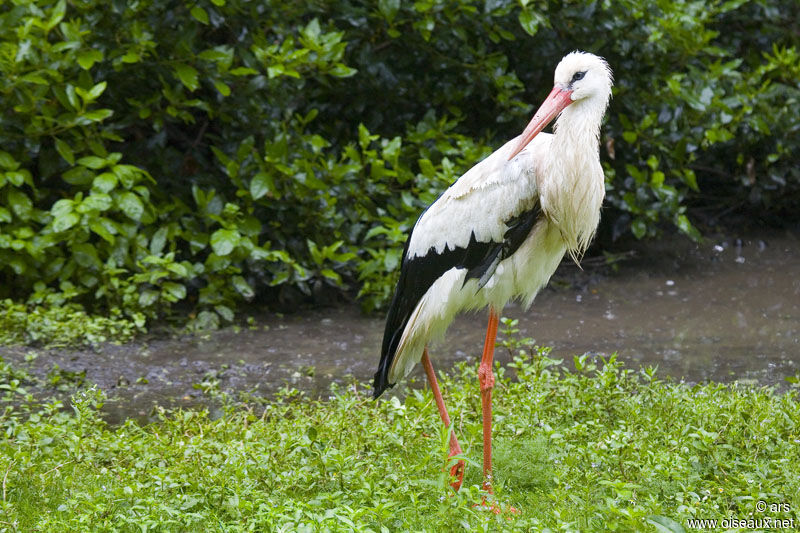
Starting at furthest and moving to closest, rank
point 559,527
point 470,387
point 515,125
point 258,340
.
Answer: point 515,125, point 258,340, point 470,387, point 559,527

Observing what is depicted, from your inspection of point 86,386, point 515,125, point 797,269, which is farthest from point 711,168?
point 86,386

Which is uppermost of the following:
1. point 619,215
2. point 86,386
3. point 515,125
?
point 515,125

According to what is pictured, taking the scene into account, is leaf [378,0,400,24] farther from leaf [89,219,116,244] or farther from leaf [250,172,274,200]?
leaf [89,219,116,244]

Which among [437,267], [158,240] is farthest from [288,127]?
[437,267]

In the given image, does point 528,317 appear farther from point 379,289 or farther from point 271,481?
point 271,481

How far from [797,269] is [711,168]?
3.84 feet

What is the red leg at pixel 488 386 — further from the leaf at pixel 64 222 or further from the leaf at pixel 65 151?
the leaf at pixel 65 151

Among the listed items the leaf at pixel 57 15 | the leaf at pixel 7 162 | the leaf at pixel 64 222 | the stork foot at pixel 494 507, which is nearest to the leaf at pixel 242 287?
the leaf at pixel 64 222

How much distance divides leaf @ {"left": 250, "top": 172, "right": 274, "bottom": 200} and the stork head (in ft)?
8.52

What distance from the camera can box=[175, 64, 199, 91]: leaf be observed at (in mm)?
5730

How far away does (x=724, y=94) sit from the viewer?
7164mm

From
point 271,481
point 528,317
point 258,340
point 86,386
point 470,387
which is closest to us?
point 271,481

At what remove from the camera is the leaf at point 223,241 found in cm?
581

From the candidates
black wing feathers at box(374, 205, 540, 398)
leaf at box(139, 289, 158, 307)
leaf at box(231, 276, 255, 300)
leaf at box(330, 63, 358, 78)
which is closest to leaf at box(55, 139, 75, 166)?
leaf at box(139, 289, 158, 307)
